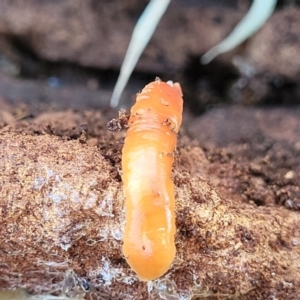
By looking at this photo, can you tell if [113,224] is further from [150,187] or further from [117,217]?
[150,187]

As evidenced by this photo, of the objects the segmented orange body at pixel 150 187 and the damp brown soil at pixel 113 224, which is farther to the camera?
the damp brown soil at pixel 113 224

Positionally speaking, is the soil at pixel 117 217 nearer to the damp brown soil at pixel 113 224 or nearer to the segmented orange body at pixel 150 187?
the damp brown soil at pixel 113 224

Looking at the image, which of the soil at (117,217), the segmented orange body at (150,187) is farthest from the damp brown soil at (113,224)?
the segmented orange body at (150,187)

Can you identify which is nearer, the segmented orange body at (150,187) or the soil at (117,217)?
the segmented orange body at (150,187)

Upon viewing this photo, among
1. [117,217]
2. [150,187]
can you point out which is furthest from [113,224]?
[150,187]
